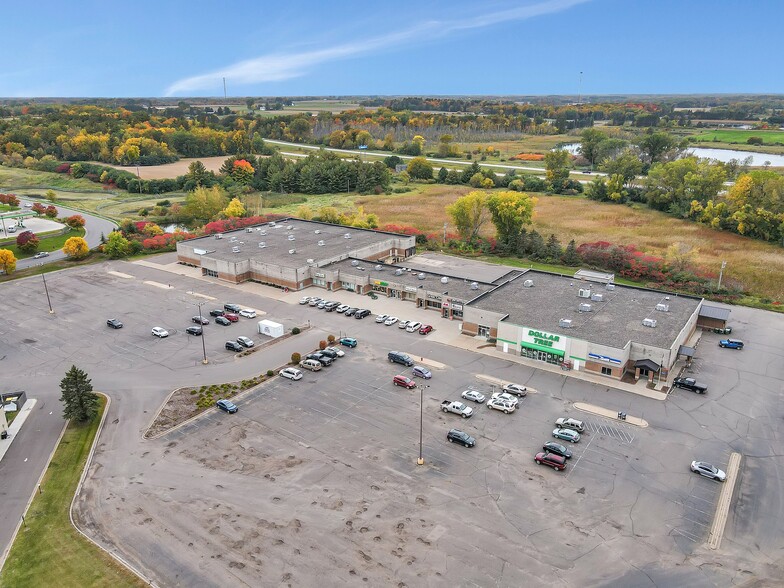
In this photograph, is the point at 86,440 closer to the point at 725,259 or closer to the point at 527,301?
the point at 527,301

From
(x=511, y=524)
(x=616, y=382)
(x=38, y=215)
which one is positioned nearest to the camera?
(x=511, y=524)

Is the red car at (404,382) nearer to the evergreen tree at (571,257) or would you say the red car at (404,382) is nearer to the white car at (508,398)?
the white car at (508,398)

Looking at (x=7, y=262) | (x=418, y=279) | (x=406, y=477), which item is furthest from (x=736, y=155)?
(x=7, y=262)

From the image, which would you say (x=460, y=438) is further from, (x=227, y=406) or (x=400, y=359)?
(x=227, y=406)

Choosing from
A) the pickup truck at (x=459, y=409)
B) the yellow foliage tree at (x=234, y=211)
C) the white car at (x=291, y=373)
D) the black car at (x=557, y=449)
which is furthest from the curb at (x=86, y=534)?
the yellow foliage tree at (x=234, y=211)

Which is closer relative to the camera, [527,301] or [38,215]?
[527,301]

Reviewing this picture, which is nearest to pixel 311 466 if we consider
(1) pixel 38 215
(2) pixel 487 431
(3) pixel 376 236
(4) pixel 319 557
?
(4) pixel 319 557
